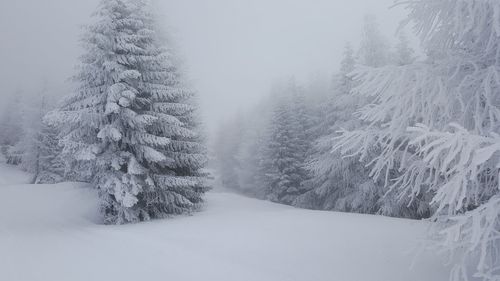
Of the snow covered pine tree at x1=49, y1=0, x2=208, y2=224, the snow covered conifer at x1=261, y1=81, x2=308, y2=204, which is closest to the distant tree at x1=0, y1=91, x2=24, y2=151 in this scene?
the snow covered conifer at x1=261, y1=81, x2=308, y2=204

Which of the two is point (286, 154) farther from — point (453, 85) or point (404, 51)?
point (453, 85)

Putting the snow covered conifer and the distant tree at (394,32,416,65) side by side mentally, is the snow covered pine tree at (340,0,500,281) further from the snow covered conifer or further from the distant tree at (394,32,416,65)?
the snow covered conifer

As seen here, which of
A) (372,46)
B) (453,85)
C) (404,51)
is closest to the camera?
(453,85)

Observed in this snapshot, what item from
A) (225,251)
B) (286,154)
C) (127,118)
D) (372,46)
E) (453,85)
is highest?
(372,46)

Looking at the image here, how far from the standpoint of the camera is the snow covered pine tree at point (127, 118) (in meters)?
14.6

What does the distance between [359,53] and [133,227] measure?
16493 mm

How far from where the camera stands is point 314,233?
10141 millimetres

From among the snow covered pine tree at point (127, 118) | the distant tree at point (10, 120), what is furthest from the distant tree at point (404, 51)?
the distant tree at point (10, 120)

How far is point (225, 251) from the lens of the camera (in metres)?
8.93

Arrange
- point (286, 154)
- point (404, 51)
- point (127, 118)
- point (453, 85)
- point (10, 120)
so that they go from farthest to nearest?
point (10, 120) → point (286, 154) → point (404, 51) → point (127, 118) → point (453, 85)

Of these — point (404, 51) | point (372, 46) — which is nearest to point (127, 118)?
point (372, 46)

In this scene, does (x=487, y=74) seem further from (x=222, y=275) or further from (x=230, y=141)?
(x=230, y=141)

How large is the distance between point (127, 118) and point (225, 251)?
8295 mm

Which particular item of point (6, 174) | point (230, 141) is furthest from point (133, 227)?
point (6, 174)
